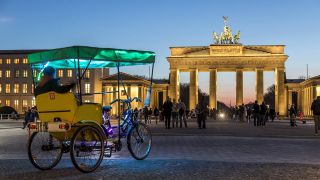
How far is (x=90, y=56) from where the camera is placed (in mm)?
11688

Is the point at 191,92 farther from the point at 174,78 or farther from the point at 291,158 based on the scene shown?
the point at 291,158

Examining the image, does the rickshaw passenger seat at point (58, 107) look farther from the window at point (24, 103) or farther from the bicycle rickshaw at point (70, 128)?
the window at point (24, 103)

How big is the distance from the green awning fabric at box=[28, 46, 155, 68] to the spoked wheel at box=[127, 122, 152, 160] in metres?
1.52

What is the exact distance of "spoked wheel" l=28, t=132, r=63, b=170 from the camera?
1103cm

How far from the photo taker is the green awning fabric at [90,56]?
1150 centimetres

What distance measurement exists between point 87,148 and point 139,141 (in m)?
2.20

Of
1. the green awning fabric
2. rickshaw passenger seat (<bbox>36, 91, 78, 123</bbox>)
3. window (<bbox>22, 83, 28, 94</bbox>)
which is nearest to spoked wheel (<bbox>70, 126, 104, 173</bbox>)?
rickshaw passenger seat (<bbox>36, 91, 78, 123</bbox>)

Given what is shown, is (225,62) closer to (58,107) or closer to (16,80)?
(16,80)

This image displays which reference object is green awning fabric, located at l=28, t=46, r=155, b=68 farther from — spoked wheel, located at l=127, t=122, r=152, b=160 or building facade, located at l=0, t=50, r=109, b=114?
building facade, located at l=0, t=50, r=109, b=114

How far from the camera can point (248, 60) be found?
320 ft

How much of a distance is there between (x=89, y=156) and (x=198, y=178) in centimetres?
254

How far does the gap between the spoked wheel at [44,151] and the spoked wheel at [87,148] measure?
1.78ft

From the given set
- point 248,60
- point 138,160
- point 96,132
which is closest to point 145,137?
point 138,160

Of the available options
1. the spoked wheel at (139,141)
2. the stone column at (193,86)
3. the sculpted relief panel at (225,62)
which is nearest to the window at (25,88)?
the sculpted relief panel at (225,62)
